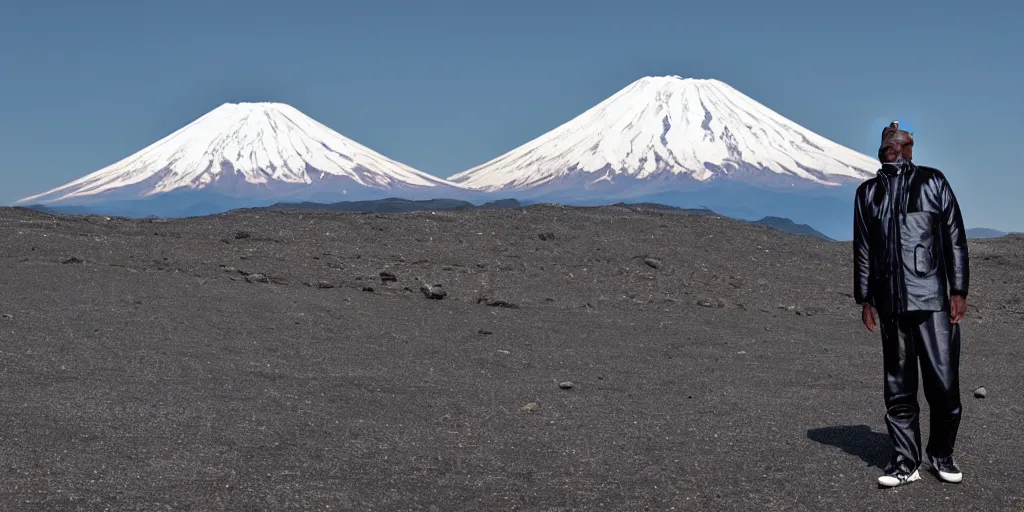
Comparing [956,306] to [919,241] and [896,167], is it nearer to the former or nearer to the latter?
[919,241]

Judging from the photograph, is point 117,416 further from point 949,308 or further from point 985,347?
point 985,347

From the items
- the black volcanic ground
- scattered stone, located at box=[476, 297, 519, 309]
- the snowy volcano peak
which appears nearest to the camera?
the black volcanic ground

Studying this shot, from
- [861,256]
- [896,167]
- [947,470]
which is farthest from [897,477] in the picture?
[896,167]

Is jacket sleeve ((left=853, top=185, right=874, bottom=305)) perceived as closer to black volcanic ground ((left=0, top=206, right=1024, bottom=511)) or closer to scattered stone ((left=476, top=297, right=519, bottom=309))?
black volcanic ground ((left=0, top=206, right=1024, bottom=511))

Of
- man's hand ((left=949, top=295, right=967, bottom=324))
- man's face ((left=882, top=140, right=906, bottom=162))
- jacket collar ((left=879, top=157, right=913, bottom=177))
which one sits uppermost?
Result: man's face ((left=882, top=140, right=906, bottom=162))

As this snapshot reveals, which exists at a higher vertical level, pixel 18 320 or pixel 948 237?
pixel 948 237

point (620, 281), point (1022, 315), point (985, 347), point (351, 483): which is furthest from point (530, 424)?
point (1022, 315)

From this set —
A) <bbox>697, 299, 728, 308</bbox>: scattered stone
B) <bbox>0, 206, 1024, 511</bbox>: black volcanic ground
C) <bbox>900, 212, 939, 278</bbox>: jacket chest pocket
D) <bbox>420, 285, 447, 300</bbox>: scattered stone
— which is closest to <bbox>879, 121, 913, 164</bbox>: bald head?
<bbox>900, 212, 939, 278</bbox>: jacket chest pocket

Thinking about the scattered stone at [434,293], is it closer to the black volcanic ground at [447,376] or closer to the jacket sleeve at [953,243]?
the black volcanic ground at [447,376]
